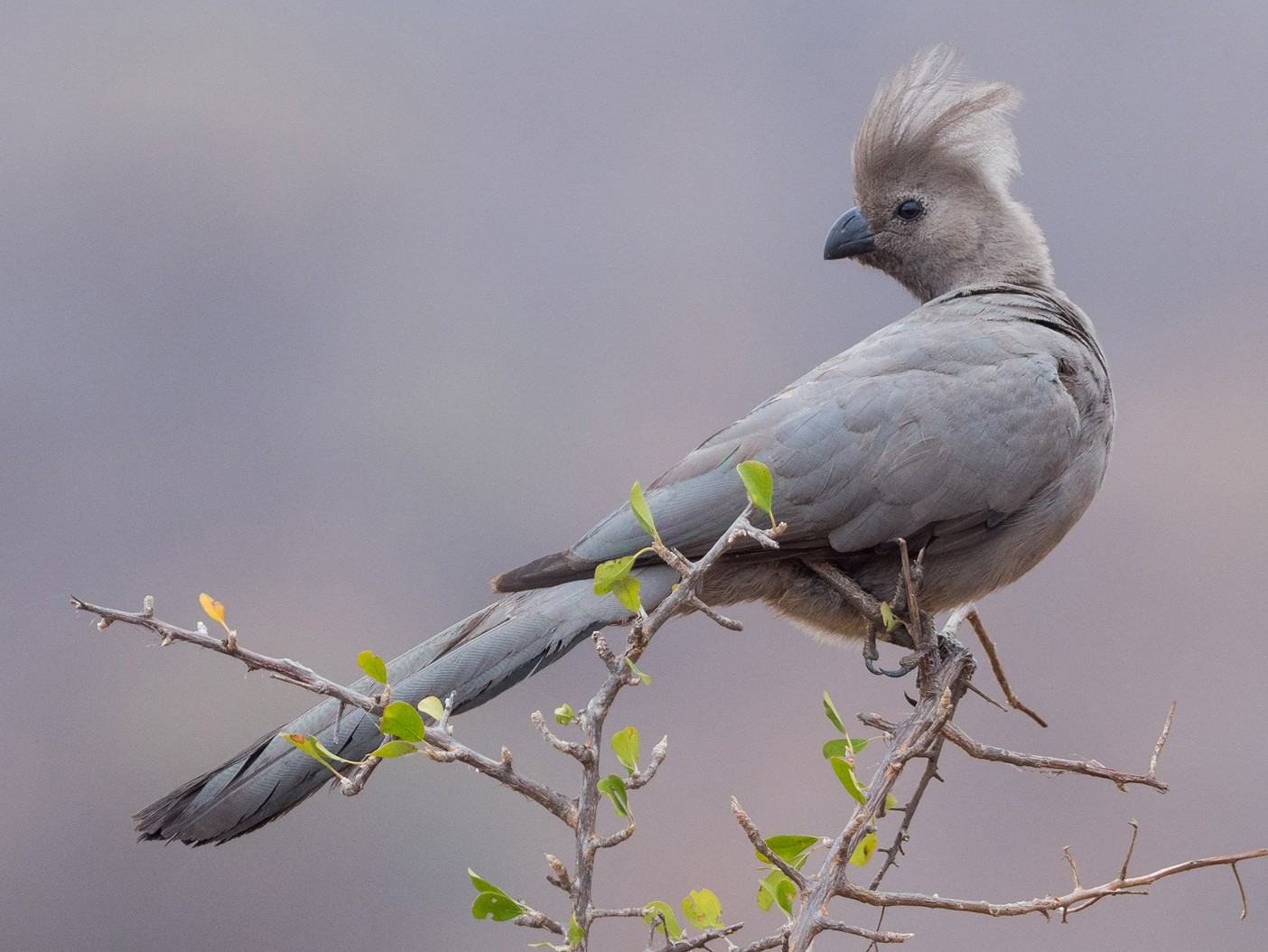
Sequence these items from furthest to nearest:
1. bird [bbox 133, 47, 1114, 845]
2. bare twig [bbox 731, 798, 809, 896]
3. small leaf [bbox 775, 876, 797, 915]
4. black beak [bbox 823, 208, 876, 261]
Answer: black beak [bbox 823, 208, 876, 261] < bird [bbox 133, 47, 1114, 845] < small leaf [bbox 775, 876, 797, 915] < bare twig [bbox 731, 798, 809, 896]

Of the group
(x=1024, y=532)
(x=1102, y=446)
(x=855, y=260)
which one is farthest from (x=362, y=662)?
(x=855, y=260)

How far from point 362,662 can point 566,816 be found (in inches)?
11.2

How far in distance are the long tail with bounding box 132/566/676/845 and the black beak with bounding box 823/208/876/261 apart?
132cm

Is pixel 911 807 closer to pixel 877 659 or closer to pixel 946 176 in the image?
pixel 877 659

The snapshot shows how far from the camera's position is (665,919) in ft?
4.86

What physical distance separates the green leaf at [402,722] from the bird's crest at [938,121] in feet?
7.10

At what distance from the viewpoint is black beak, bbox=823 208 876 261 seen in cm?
304

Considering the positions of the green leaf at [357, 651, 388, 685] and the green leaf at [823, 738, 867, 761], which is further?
the green leaf at [823, 738, 867, 761]

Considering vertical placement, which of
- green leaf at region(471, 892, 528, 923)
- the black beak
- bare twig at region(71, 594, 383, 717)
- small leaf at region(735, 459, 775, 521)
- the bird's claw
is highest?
the black beak

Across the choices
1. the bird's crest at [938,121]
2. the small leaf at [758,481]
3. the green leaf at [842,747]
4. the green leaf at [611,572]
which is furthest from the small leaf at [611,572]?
the bird's crest at [938,121]

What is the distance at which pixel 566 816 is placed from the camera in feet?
4.34

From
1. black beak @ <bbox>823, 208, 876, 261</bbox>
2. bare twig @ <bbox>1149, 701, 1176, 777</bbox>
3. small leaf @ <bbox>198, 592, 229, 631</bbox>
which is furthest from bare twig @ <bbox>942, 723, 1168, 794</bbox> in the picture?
black beak @ <bbox>823, 208, 876, 261</bbox>

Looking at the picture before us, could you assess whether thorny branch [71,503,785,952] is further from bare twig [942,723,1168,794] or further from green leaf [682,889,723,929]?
bare twig [942,723,1168,794]

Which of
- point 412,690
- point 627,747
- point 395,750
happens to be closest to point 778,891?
point 627,747
